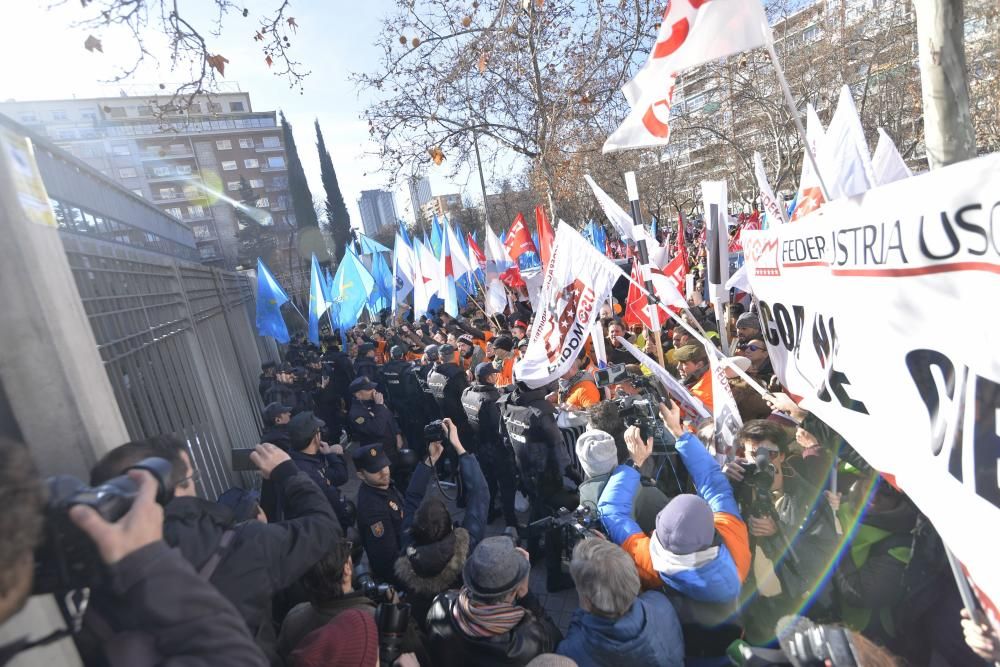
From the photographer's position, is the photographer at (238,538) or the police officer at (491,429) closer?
the photographer at (238,538)

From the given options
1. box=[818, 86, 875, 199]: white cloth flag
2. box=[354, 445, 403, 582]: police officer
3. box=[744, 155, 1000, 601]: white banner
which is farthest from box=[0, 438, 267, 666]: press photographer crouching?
box=[818, 86, 875, 199]: white cloth flag

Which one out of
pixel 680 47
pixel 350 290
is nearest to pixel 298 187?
pixel 350 290

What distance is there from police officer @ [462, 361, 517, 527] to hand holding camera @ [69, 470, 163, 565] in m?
4.04

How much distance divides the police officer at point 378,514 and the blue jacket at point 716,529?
141cm

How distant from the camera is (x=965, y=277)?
3.90 feet

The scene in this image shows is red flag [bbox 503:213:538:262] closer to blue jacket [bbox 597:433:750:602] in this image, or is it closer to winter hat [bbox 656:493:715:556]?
blue jacket [bbox 597:433:750:602]

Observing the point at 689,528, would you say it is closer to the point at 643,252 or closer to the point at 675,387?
the point at 675,387

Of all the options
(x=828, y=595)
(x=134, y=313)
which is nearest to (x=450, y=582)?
(x=828, y=595)

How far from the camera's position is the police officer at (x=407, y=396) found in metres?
7.17

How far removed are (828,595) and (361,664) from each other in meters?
2.42

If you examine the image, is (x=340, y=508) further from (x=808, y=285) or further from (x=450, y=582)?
(x=808, y=285)

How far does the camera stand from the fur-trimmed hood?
259 centimetres

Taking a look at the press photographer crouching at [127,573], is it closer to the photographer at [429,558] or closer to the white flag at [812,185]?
the photographer at [429,558]

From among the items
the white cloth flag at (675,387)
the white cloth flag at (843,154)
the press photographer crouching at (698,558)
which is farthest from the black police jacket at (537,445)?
the white cloth flag at (843,154)
